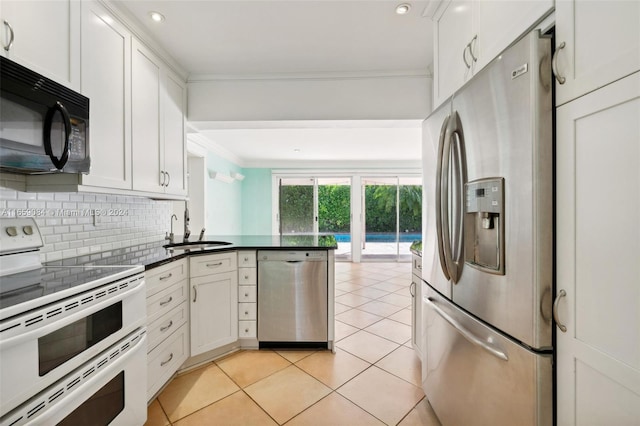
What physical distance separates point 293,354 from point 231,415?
2.53 ft

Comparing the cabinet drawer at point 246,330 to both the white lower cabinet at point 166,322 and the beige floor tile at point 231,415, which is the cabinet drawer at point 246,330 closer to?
the white lower cabinet at point 166,322

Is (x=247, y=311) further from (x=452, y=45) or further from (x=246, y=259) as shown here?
(x=452, y=45)

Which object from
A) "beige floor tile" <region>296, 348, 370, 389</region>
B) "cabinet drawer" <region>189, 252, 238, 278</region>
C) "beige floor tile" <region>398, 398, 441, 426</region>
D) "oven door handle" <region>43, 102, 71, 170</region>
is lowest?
"beige floor tile" <region>296, 348, 370, 389</region>

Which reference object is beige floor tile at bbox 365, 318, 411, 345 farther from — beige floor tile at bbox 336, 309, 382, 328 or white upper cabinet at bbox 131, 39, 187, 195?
white upper cabinet at bbox 131, 39, 187, 195

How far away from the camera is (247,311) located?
2.42 metres

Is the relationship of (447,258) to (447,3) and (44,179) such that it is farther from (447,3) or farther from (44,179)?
(44,179)

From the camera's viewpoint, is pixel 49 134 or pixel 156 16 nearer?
pixel 49 134

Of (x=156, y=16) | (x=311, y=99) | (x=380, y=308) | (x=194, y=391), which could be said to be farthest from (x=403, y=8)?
(x=380, y=308)

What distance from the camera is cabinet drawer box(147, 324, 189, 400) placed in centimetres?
167

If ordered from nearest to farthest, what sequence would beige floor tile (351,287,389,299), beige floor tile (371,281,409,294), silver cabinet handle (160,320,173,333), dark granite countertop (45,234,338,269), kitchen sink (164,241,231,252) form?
dark granite countertop (45,234,338,269) < silver cabinet handle (160,320,173,333) < kitchen sink (164,241,231,252) < beige floor tile (351,287,389,299) < beige floor tile (371,281,409,294)

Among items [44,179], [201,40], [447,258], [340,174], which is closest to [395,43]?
[201,40]

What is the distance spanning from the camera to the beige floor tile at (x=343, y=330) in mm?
2740

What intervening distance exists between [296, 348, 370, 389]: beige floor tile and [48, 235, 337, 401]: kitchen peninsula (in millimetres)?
116

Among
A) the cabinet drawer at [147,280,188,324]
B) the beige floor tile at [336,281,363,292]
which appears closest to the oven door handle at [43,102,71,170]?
the cabinet drawer at [147,280,188,324]
